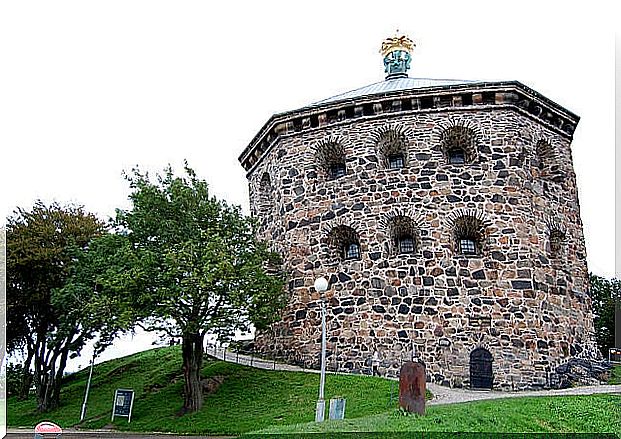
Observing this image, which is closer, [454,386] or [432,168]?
[454,386]

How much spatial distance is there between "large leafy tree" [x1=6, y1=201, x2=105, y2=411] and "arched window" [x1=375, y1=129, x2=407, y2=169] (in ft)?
33.5

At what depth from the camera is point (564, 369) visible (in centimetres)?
2092

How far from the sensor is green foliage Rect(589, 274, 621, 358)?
30.4m

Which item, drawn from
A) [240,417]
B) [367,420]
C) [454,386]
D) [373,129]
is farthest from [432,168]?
[367,420]

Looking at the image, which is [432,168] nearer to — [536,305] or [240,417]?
[536,305]

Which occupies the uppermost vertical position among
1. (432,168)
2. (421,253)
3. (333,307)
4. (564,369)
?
(432,168)

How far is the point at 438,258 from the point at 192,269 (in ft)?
25.0

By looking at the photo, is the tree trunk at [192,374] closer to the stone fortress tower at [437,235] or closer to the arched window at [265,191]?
the stone fortress tower at [437,235]

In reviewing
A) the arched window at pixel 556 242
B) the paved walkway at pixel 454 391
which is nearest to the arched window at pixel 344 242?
the paved walkway at pixel 454 391

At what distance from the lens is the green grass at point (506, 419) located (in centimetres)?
1068

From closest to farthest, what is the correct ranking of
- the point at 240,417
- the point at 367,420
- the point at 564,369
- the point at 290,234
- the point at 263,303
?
the point at 367,420
the point at 240,417
the point at 263,303
the point at 564,369
the point at 290,234

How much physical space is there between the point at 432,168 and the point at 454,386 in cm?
675

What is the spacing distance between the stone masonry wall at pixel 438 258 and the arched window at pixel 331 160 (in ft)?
0.70

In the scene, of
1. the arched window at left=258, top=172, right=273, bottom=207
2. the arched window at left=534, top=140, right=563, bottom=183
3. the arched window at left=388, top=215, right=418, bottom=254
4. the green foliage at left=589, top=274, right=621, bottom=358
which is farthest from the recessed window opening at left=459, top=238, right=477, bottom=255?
the green foliage at left=589, top=274, right=621, bottom=358
